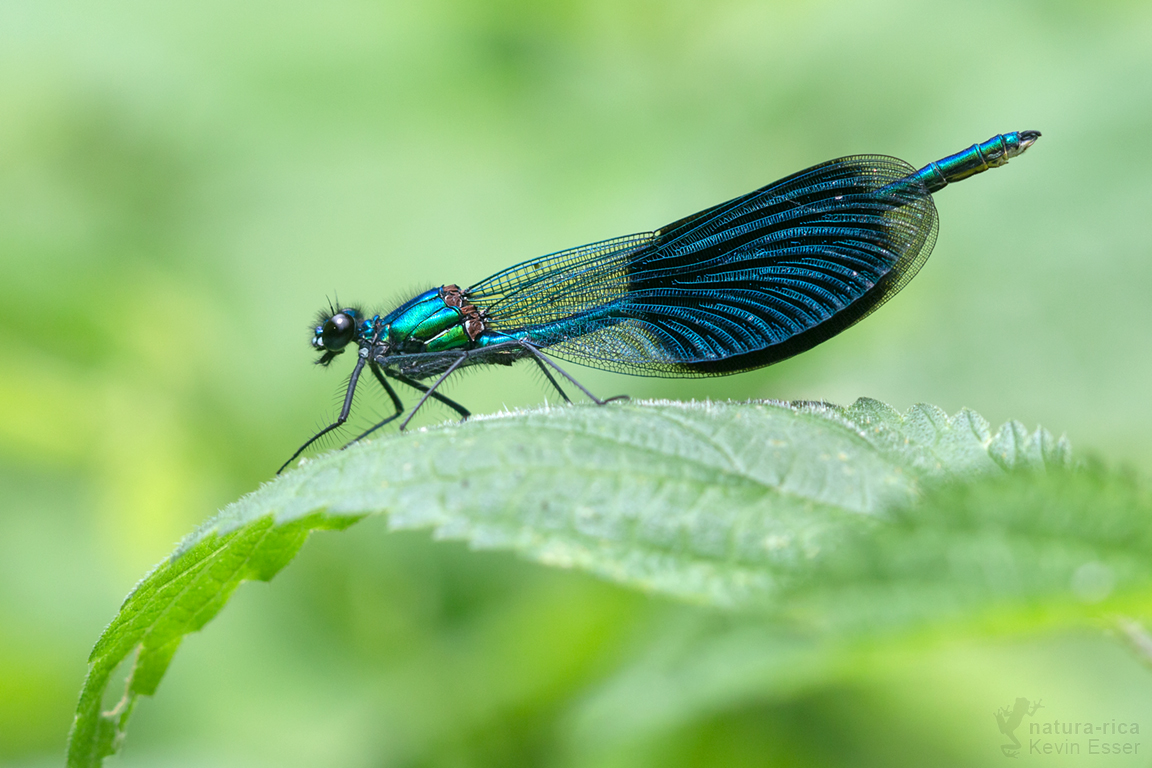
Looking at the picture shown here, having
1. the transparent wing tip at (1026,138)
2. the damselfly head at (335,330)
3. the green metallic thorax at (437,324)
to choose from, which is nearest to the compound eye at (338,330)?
the damselfly head at (335,330)

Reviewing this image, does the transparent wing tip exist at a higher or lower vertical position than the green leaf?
higher

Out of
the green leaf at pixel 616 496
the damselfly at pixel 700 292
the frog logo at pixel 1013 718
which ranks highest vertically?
the damselfly at pixel 700 292

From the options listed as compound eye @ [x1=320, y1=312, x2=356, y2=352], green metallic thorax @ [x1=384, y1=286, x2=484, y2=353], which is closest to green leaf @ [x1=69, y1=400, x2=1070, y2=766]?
green metallic thorax @ [x1=384, y1=286, x2=484, y2=353]

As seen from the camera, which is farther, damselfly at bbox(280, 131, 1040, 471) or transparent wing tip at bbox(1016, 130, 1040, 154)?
damselfly at bbox(280, 131, 1040, 471)

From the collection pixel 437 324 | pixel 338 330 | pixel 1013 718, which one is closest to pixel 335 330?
pixel 338 330

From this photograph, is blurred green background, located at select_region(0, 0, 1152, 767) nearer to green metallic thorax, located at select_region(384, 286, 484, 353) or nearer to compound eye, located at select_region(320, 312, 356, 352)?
green metallic thorax, located at select_region(384, 286, 484, 353)

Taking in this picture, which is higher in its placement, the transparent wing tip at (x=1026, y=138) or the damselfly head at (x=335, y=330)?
the damselfly head at (x=335, y=330)

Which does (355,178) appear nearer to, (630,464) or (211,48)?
(211,48)

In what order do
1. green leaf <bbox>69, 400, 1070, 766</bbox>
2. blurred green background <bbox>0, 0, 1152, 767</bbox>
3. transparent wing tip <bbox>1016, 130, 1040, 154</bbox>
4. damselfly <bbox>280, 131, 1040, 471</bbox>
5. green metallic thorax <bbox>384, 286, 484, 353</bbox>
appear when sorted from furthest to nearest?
green metallic thorax <bbox>384, 286, 484, 353</bbox> < blurred green background <bbox>0, 0, 1152, 767</bbox> < damselfly <bbox>280, 131, 1040, 471</bbox> < transparent wing tip <bbox>1016, 130, 1040, 154</bbox> < green leaf <bbox>69, 400, 1070, 766</bbox>

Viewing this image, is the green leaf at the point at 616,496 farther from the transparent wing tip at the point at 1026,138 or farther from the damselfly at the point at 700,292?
the transparent wing tip at the point at 1026,138

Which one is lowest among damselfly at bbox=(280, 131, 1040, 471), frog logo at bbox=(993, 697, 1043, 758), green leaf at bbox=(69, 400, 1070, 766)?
frog logo at bbox=(993, 697, 1043, 758)
